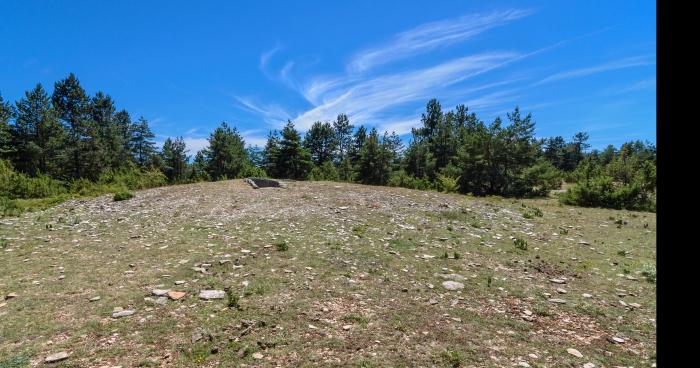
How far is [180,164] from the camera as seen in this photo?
64812mm

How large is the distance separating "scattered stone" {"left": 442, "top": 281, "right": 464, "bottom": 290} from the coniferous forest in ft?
63.7

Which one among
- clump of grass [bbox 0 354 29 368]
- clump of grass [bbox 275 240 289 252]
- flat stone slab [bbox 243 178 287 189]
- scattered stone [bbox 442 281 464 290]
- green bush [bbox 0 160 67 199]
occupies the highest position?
flat stone slab [bbox 243 178 287 189]

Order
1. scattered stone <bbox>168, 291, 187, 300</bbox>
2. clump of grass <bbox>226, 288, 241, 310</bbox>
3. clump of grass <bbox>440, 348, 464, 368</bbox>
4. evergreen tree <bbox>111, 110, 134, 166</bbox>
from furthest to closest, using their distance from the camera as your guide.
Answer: evergreen tree <bbox>111, 110, 134, 166</bbox>
scattered stone <bbox>168, 291, 187, 300</bbox>
clump of grass <bbox>226, 288, 241, 310</bbox>
clump of grass <bbox>440, 348, 464, 368</bbox>

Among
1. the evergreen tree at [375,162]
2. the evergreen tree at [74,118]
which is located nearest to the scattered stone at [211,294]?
the evergreen tree at [375,162]

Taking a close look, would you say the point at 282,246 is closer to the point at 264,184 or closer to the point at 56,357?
the point at 56,357

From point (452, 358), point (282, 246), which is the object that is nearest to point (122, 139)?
point (282, 246)

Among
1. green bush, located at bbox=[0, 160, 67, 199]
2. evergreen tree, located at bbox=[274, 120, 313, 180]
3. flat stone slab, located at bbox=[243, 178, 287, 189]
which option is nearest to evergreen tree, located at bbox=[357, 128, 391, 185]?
evergreen tree, located at bbox=[274, 120, 313, 180]

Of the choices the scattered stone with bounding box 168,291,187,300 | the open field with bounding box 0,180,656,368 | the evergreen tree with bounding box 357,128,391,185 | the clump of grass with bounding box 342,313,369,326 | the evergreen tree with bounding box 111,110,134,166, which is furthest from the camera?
the evergreen tree with bounding box 111,110,134,166

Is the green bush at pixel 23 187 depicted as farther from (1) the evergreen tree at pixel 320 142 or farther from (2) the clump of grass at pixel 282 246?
(1) the evergreen tree at pixel 320 142

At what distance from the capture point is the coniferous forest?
2692cm

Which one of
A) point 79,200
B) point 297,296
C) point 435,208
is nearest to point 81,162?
point 79,200

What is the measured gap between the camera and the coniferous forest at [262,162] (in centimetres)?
2692

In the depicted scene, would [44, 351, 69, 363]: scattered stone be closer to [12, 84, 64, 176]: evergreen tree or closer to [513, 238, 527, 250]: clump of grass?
[513, 238, 527, 250]: clump of grass

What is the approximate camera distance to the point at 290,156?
44.2m
